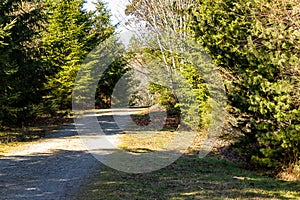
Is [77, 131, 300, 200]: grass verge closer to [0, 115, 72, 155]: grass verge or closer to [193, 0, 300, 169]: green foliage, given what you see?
[193, 0, 300, 169]: green foliage

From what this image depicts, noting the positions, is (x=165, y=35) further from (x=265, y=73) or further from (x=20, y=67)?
(x=265, y=73)

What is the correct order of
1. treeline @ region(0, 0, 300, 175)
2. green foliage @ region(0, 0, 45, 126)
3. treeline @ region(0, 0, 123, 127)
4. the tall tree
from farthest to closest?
the tall tree, green foliage @ region(0, 0, 45, 126), treeline @ region(0, 0, 123, 127), treeline @ region(0, 0, 300, 175)

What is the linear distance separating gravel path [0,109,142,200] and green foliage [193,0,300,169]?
15.1 feet

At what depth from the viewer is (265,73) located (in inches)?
329

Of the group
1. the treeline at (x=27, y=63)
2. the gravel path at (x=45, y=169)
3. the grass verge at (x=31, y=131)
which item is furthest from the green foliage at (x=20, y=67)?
the gravel path at (x=45, y=169)

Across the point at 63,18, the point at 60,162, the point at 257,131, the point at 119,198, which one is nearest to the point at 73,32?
the point at 63,18

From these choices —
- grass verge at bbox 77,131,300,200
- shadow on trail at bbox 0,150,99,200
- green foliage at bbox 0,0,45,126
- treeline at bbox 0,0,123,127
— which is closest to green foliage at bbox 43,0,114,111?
treeline at bbox 0,0,123,127

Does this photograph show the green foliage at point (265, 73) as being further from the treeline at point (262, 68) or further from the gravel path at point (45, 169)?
the gravel path at point (45, 169)

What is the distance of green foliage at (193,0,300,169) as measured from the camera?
24.4 ft

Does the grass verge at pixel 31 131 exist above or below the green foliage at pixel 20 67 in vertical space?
below

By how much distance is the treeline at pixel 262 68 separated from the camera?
7.47 m

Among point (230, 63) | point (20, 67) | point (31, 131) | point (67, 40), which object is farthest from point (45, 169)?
point (67, 40)

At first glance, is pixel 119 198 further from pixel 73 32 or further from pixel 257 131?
pixel 73 32

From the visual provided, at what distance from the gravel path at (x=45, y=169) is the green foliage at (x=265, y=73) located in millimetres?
4609
